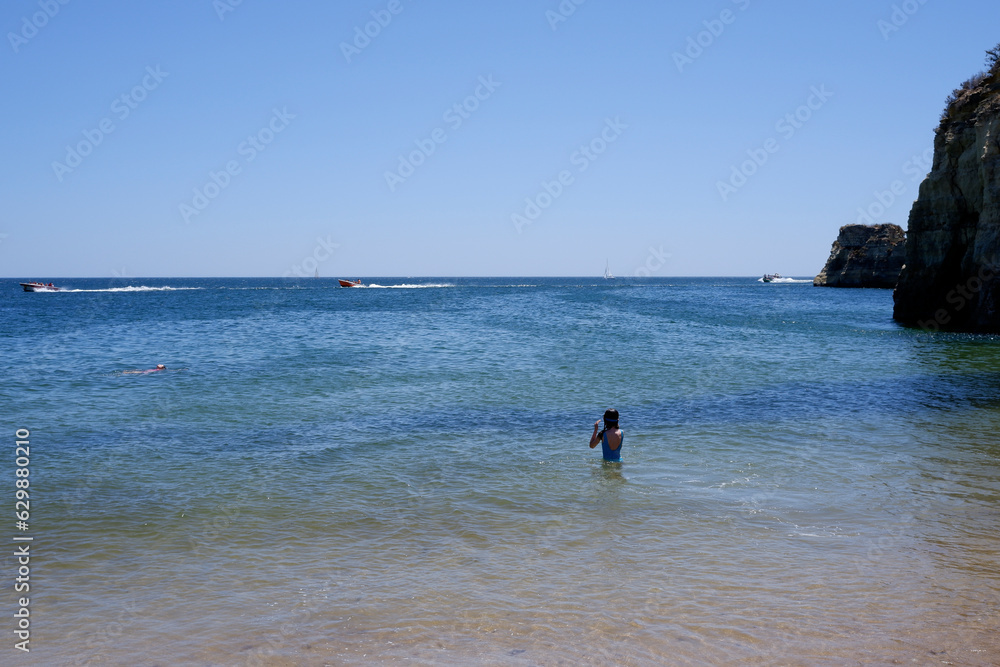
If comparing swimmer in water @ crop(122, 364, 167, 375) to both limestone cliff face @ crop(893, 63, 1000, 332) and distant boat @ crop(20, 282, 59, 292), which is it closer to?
limestone cliff face @ crop(893, 63, 1000, 332)

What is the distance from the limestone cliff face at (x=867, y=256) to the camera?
333ft

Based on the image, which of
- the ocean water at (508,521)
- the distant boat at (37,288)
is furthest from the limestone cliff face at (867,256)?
the distant boat at (37,288)

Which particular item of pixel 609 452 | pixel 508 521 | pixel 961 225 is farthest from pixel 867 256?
pixel 508 521

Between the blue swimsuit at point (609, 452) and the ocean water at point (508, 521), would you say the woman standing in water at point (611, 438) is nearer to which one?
the blue swimsuit at point (609, 452)

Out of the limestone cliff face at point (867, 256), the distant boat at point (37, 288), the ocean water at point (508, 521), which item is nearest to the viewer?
the ocean water at point (508, 521)

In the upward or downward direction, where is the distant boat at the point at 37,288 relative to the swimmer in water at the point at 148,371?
upward

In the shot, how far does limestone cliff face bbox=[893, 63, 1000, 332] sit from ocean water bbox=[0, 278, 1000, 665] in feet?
43.4

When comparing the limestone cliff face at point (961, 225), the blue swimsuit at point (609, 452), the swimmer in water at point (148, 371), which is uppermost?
the limestone cliff face at point (961, 225)

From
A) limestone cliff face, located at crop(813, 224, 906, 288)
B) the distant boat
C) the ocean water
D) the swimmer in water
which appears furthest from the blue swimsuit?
the distant boat

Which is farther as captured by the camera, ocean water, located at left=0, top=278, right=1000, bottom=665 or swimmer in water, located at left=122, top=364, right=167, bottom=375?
swimmer in water, located at left=122, top=364, right=167, bottom=375

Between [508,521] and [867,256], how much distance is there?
115 meters

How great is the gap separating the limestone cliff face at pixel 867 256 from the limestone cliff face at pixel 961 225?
225 ft

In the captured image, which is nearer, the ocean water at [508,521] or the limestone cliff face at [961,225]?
the ocean water at [508,521]

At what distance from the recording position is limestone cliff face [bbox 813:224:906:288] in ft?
333
